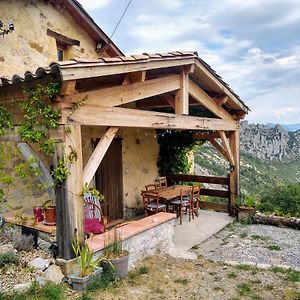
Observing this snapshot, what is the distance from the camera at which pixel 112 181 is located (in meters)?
8.07

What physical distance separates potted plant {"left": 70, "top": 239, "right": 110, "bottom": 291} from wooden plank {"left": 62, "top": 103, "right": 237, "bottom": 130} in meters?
1.64

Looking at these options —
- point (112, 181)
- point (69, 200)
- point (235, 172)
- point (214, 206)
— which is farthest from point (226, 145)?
point (69, 200)

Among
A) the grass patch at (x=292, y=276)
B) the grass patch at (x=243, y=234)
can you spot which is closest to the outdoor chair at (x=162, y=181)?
the grass patch at (x=243, y=234)

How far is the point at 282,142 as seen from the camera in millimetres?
38281

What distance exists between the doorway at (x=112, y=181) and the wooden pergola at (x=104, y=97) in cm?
206

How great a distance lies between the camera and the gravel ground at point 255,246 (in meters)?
5.99

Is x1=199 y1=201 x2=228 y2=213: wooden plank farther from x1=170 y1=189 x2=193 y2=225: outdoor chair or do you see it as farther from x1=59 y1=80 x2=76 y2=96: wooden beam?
x1=59 y1=80 x2=76 y2=96: wooden beam

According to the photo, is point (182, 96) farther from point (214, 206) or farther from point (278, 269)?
point (214, 206)

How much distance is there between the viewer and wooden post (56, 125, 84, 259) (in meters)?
4.24

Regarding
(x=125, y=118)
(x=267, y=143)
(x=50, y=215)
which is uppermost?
(x=267, y=143)

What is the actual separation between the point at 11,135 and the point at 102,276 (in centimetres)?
247

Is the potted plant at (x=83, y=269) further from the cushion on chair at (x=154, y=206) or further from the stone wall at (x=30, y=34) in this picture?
the stone wall at (x=30, y=34)

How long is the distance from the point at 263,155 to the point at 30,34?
32.8 metres

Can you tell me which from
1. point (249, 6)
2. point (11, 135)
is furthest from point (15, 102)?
point (249, 6)
